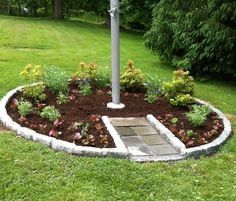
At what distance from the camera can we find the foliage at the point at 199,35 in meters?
8.49

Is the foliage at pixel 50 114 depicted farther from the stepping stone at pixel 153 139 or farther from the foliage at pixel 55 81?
the stepping stone at pixel 153 139

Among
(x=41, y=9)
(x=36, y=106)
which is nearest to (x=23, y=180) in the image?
(x=36, y=106)

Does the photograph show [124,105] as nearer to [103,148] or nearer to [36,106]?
[36,106]

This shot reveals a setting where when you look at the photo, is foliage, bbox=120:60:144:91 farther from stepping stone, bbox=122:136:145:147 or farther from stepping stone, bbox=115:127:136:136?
stepping stone, bbox=122:136:145:147

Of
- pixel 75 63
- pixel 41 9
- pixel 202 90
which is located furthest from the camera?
pixel 41 9

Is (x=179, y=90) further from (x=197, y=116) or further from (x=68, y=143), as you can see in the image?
(x=68, y=143)

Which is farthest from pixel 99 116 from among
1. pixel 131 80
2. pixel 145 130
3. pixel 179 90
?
pixel 179 90

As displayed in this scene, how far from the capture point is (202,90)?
26.8 ft

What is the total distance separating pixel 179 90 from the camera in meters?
6.58

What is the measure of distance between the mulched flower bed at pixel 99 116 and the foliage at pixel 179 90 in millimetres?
108

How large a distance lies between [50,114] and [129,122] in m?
1.04

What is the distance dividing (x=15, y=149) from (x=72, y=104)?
166cm

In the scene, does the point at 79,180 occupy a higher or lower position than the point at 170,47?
lower

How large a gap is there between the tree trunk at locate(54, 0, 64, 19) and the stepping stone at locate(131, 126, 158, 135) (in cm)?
2401
